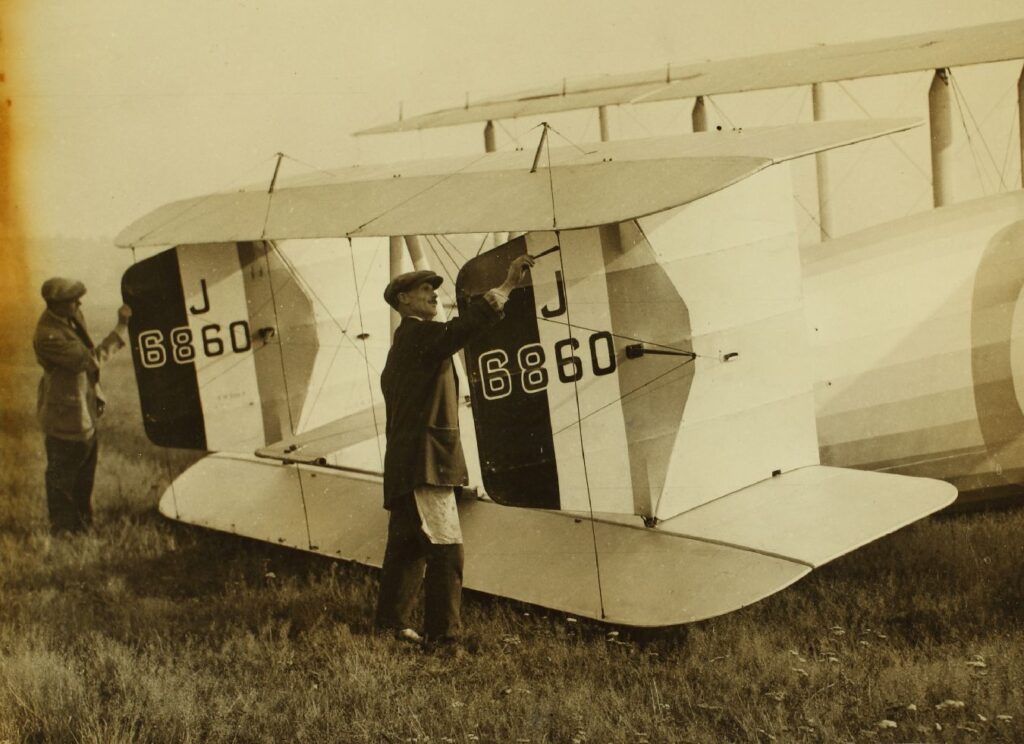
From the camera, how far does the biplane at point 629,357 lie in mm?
4660

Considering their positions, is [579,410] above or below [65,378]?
below

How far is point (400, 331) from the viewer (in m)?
4.99

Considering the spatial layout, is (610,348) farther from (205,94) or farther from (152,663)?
(205,94)

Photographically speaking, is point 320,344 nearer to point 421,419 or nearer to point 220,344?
point 220,344

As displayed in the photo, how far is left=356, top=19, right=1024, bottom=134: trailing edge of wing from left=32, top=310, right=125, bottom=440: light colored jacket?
4.37 metres

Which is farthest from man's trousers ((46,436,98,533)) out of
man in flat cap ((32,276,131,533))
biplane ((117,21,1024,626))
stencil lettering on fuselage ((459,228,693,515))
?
stencil lettering on fuselage ((459,228,693,515))

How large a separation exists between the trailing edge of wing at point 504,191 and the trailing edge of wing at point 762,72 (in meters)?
2.03

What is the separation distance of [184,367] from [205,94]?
410cm

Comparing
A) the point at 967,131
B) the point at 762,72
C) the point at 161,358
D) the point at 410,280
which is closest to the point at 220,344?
the point at 161,358

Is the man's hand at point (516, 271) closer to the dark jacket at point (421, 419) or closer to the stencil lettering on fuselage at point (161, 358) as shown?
the dark jacket at point (421, 419)

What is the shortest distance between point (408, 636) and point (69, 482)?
3.65 m

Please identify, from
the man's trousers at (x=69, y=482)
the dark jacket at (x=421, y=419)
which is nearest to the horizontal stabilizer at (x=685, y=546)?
the dark jacket at (x=421, y=419)

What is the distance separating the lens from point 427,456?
4859 millimetres

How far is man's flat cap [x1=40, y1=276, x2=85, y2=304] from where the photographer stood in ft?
23.4
